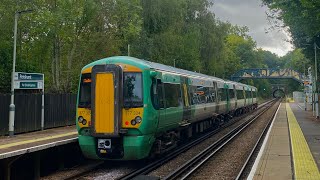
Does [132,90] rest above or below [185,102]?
above

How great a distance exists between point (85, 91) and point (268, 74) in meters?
72.1

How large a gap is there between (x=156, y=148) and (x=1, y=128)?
6.20 m

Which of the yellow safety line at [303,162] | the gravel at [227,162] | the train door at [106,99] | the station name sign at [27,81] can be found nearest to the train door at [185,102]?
the gravel at [227,162]

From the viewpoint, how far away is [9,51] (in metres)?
24.4

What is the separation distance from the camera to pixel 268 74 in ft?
261

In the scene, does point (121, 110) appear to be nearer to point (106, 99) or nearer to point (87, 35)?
point (106, 99)

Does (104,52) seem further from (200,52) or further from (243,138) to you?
(200,52)

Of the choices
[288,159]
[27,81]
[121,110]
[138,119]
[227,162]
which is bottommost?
[227,162]

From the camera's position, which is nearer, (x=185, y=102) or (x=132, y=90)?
(x=132, y=90)

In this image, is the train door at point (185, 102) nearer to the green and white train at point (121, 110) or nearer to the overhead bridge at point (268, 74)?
the green and white train at point (121, 110)

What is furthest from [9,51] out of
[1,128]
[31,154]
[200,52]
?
[200,52]

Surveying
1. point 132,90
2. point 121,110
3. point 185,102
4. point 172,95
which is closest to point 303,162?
point 172,95

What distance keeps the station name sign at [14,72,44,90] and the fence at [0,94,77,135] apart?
1.23ft

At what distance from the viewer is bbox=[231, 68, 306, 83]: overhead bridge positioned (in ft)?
254
